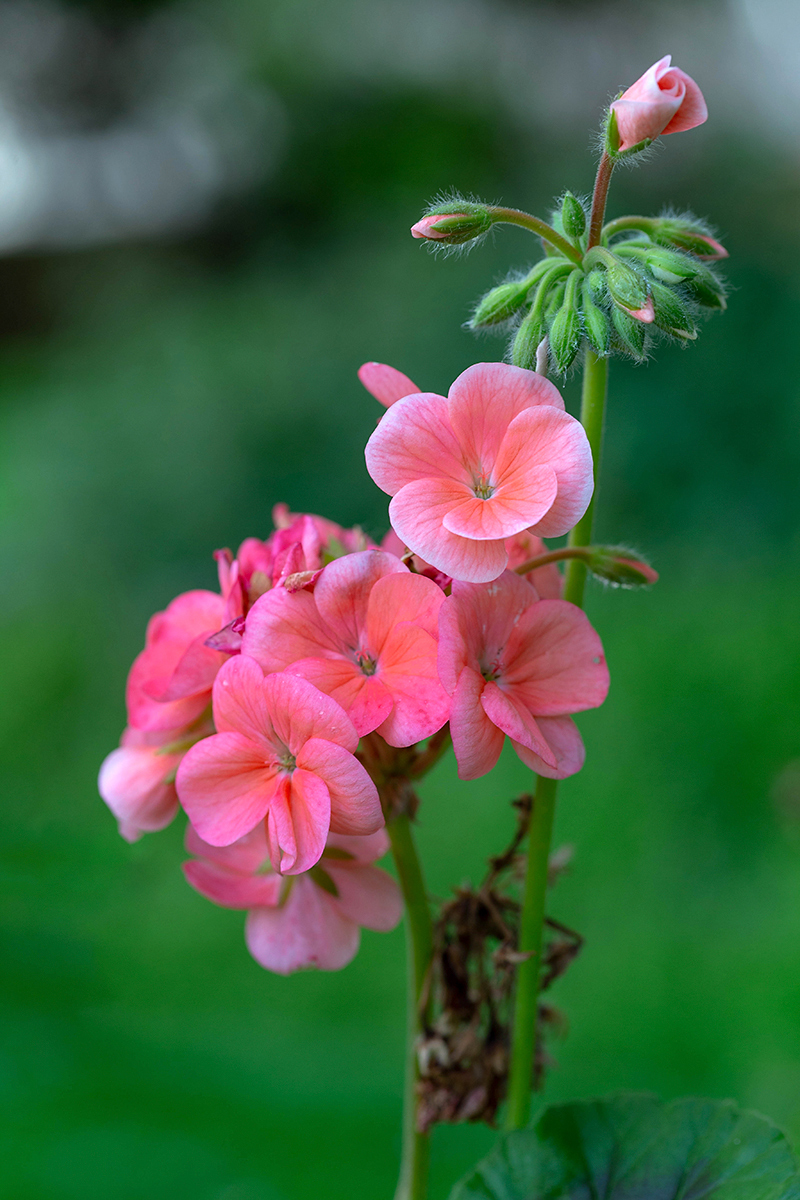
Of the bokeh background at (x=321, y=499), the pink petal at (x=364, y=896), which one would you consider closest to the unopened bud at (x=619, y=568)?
the pink petal at (x=364, y=896)

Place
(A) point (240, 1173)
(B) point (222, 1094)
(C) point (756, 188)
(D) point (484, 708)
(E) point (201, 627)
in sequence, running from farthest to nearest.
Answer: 1. (C) point (756, 188)
2. (B) point (222, 1094)
3. (A) point (240, 1173)
4. (E) point (201, 627)
5. (D) point (484, 708)

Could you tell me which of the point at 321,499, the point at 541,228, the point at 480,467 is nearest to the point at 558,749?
the point at 480,467

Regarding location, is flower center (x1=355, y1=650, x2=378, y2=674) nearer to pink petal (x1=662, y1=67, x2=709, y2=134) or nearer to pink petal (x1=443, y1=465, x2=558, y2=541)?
pink petal (x1=443, y1=465, x2=558, y2=541)

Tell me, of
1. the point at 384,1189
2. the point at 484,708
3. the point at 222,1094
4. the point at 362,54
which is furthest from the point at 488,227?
the point at 362,54

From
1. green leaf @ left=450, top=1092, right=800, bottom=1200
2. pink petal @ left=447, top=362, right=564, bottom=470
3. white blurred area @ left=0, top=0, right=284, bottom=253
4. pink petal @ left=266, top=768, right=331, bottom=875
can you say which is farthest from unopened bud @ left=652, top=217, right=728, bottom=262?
white blurred area @ left=0, top=0, right=284, bottom=253

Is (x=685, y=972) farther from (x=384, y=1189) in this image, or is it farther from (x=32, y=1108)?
(x=32, y=1108)

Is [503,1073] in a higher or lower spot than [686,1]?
lower
